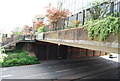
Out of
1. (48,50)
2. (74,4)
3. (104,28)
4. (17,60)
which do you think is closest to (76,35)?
(104,28)

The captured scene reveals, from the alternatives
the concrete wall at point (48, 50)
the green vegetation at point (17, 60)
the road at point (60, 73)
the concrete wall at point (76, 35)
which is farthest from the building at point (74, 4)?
the green vegetation at point (17, 60)

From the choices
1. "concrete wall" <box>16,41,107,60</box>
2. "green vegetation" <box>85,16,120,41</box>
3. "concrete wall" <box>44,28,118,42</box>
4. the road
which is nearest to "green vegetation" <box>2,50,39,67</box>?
the road

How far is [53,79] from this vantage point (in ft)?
30.7

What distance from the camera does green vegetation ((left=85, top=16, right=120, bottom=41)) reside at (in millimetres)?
3504

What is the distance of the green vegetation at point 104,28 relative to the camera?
3.50 meters

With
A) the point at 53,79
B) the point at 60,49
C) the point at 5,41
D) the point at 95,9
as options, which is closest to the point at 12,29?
the point at 5,41

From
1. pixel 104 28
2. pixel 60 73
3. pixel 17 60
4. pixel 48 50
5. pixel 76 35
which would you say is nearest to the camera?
pixel 104 28

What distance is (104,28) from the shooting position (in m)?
3.88

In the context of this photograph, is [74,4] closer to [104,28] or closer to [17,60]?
[17,60]

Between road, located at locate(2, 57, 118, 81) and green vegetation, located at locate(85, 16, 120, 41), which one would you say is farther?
road, located at locate(2, 57, 118, 81)

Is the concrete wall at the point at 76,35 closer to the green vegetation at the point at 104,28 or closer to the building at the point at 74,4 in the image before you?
the green vegetation at the point at 104,28

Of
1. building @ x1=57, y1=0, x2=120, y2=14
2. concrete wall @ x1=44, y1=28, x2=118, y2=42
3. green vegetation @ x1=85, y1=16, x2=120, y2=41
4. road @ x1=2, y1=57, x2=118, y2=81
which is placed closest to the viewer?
green vegetation @ x1=85, y1=16, x2=120, y2=41

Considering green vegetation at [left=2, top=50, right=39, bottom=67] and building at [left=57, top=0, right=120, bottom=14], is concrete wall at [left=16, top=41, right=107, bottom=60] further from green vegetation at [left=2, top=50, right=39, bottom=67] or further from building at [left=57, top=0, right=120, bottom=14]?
building at [left=57, top=0, right=120, bottom=14]

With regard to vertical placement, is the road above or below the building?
below
